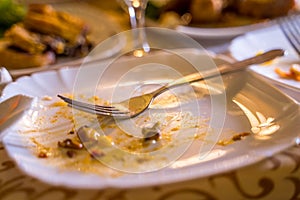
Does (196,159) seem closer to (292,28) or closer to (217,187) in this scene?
(217,187)

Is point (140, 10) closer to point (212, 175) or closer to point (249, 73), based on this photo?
point (249, 73)

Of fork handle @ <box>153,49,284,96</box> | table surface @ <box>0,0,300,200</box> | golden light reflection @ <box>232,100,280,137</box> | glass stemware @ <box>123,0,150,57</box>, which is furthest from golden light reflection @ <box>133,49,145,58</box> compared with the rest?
table surface @ <box>0,0,300,200</box>

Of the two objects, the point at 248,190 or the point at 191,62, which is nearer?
the point at 248,190

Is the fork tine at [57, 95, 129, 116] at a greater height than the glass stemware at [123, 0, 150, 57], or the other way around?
the glass stemware at [123, 0, 150, 57]

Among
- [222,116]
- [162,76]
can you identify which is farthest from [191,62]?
[222,116]

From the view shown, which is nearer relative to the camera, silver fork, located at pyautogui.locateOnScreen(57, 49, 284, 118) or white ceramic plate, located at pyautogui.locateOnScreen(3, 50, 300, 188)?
white ceramic plate, located at pyautogui.locateOnScreen(3, 50, 300, 188)

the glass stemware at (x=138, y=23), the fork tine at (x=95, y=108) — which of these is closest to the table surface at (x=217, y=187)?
the fork tine at (x=95, y=108)

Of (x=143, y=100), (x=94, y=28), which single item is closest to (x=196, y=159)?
(x=143, y=100)

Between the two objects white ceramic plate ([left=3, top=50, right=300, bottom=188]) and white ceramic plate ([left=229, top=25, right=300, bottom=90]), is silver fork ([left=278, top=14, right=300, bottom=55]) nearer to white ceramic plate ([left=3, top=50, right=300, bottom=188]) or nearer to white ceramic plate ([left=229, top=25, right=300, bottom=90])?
white ceramic plate ([left=229, top=25, right=300, bottom=90])
